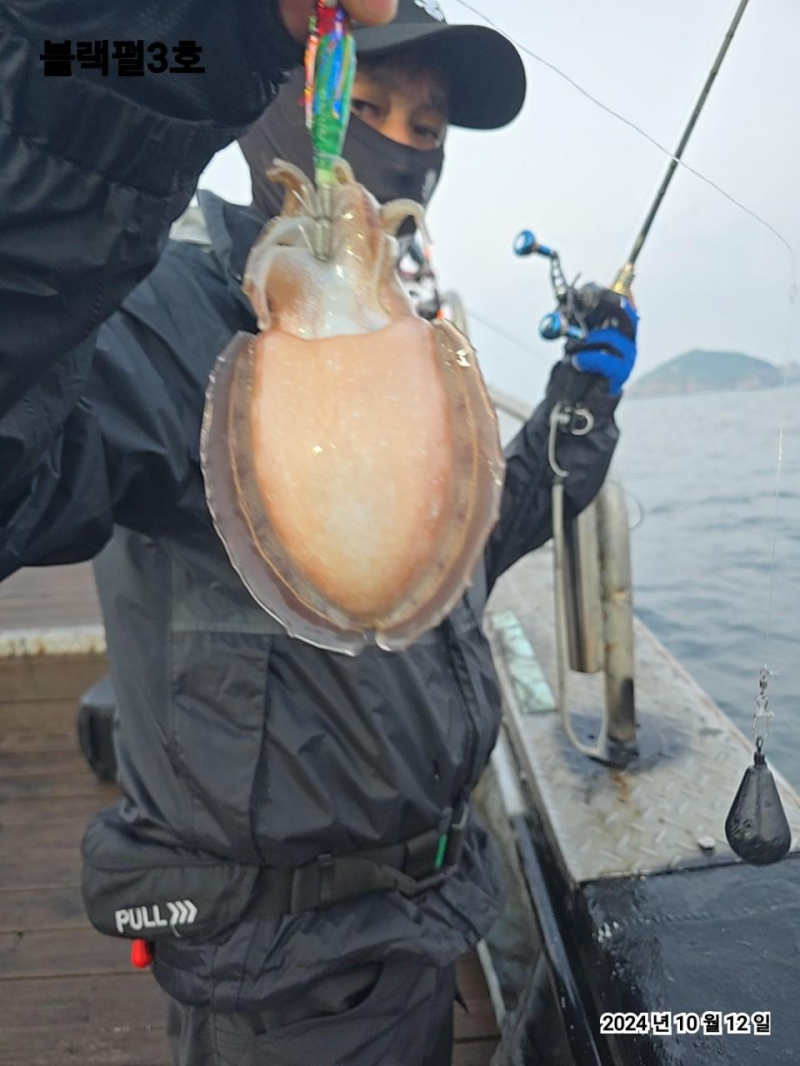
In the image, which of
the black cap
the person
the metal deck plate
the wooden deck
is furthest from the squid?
the wooden deck

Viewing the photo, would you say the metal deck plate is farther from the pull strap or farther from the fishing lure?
the fishing lure

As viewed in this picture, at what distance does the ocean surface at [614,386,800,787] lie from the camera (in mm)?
1519

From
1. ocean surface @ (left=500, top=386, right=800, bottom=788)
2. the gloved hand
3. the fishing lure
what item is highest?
the fishing lure

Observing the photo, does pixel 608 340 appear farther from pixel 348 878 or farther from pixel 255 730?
pixel 348 878

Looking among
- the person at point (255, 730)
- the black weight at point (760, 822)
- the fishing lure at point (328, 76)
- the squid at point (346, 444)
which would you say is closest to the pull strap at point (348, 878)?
the person at point (255, 730)

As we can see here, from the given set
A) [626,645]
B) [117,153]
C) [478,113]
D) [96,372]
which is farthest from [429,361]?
[626,645]

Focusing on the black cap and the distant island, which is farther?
the black cap

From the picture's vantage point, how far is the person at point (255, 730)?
1284mm

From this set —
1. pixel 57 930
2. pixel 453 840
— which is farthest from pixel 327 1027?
pixel 57 930

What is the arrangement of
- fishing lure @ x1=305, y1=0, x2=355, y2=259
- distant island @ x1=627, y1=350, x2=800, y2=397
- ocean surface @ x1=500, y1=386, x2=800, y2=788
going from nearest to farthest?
1. fishing lure @ x1=305, y1=0, x2=355, y2=259
2. distant island @ x1=627, y1=350, x2=800, y2=397
3. ocean surface @ x1=500, y1=386, x2=800, y2=788

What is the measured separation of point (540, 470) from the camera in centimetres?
227

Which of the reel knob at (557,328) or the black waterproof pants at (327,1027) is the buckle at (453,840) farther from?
the reel knob at (557,328)

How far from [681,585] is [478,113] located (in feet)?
10.5

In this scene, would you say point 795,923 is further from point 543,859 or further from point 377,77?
point 377,77
